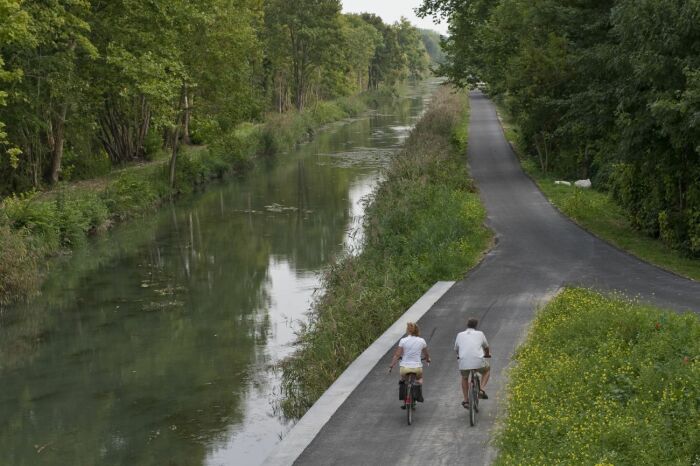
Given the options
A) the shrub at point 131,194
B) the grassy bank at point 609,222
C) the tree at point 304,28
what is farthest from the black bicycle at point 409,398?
the tree at point 304,28

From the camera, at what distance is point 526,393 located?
14.4 meters

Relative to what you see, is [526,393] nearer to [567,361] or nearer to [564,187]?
[567,361]

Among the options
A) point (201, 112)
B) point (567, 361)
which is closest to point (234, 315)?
point (567, 361)

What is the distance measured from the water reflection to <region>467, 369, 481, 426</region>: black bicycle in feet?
15.2

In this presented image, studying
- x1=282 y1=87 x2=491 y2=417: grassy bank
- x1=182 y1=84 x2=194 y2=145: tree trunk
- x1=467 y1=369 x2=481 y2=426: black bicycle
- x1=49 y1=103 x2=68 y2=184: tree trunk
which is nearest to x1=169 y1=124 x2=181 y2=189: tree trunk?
x1=182 y1=84 x2=194 y2=145: tree trunk

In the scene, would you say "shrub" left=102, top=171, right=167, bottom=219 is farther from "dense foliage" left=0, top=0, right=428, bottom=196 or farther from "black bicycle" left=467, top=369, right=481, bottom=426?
"black bicycle" left=467, top=369, right=481, bottom=426

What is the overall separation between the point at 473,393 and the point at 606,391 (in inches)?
88.4

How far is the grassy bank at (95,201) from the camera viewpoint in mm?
27672

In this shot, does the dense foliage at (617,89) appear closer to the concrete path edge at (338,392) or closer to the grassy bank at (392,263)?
the grassy bank at (392,263)

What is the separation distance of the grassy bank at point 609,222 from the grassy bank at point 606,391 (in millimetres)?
7555

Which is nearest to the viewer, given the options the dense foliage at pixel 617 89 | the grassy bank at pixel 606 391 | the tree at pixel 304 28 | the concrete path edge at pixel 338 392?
the grassy bank at pixel 606 391

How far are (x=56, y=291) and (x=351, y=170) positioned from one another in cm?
3016

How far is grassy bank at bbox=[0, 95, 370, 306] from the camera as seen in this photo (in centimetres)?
2767

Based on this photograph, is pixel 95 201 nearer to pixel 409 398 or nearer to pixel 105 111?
pixel 105 111
